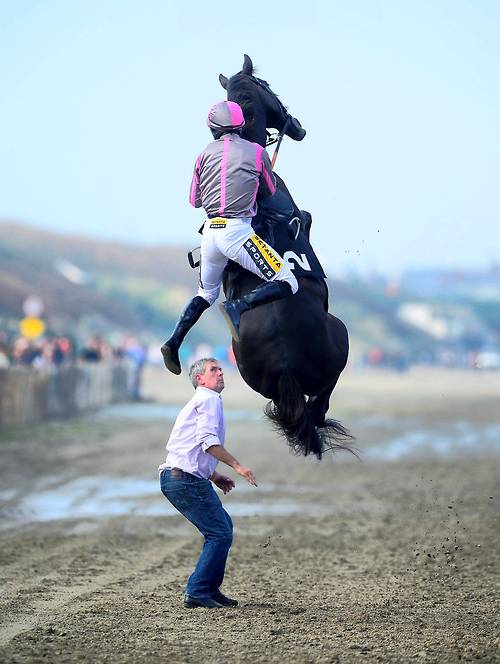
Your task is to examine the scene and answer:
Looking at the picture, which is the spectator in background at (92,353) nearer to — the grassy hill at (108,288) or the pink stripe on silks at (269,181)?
the grassy hill at (108,288)

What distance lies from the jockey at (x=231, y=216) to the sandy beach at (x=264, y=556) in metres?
1.93

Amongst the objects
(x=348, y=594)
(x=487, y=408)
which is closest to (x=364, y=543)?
(x=348, y=594)

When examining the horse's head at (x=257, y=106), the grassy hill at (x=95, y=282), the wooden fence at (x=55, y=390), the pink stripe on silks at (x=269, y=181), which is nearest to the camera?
the pink stripe on silks at (x=269, y=181)

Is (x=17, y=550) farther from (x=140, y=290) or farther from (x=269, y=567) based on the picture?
(x=140, y=290)

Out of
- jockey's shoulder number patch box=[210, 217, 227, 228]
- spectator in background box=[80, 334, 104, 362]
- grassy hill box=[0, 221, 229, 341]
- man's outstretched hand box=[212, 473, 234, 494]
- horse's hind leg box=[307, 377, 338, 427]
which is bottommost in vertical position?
man's outstretched hand box=[212, 473, 234, 494]

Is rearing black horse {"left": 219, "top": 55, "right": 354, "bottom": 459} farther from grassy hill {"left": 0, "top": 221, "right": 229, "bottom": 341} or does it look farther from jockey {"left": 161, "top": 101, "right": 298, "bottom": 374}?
grassy hill {"left": 0, "top": 221, "right": 229, "bottom": 341}

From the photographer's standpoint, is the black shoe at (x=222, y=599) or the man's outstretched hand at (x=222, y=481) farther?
the man's outstretched hand at (x=222, y=481)

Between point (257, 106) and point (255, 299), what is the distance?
1.57 meters

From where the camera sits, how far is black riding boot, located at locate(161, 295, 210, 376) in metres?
8.60

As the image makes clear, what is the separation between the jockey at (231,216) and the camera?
838 cm

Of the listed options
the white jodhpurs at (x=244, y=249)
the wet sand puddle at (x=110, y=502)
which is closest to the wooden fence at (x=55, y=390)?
the wet sand puddle at (x=110, y=502)

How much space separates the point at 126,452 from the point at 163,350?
14.9m

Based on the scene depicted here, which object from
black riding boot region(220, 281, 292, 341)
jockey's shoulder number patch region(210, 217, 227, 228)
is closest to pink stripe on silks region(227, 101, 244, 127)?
jockey's shoulder number patch region(210, 217, 227, 228)

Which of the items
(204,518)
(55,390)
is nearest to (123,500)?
(204,518)
